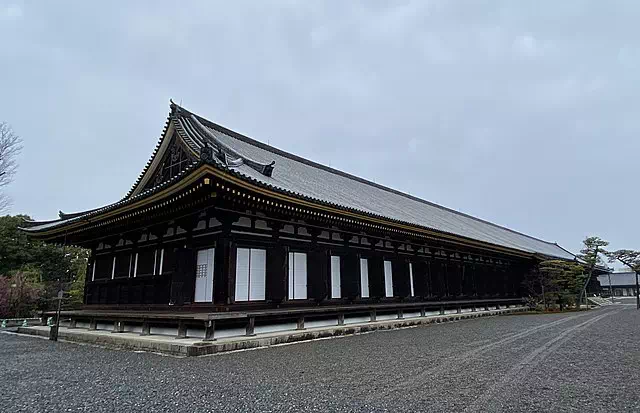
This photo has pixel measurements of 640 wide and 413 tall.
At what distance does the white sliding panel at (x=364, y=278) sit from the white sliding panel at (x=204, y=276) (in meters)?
5.41

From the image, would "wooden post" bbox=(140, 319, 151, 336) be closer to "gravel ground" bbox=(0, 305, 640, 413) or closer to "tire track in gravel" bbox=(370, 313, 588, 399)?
"gravel ground" bbox=(0, 305, 640, 413)

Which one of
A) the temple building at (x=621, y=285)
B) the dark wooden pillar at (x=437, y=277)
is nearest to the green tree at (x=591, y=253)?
the dark wooden pillar at (x=437, y=277)

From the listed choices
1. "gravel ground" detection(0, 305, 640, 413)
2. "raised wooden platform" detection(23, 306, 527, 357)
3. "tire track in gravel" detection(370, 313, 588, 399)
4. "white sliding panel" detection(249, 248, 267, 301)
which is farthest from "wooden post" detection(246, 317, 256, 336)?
"tire track in gravel" detection(370, 313, 588, 399)

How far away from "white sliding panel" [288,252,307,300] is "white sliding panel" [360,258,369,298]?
270cm

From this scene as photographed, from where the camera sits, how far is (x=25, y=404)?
14.3ft

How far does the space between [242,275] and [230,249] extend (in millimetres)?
753

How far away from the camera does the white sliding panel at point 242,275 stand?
9336 millimetres

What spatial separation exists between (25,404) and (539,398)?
18.8 ft

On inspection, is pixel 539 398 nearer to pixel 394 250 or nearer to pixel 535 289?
pixel 394 250

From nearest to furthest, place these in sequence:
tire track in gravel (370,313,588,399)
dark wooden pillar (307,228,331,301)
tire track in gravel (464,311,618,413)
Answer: tire track in gravel (464,311,618,413) < tire track in gravel (370,313,588,399) < dark wooden pillar (307,228,331,301)

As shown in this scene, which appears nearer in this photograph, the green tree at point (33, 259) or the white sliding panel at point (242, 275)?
the white sliding panel at point (242, 275)

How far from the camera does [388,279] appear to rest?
14.3m

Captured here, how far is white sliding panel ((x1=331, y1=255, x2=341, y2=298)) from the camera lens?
11941 mm

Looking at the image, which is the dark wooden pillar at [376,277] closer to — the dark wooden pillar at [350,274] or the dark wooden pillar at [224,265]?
the dark wooden pillar at [350,274]
